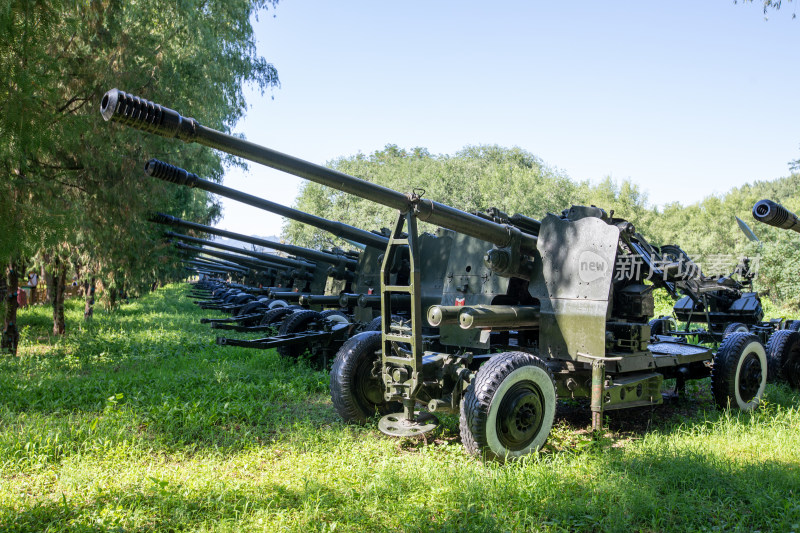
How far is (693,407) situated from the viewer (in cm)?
757

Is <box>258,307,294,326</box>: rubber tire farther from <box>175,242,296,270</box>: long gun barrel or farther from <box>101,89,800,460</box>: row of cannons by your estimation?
<box>175,242,296,270</box>: long gun barrel

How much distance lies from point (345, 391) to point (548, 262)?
2.51 m

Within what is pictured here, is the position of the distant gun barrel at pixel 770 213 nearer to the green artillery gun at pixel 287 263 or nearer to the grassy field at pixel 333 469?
the grassy field at pixel 333 469

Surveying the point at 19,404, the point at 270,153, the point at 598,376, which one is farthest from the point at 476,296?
the point at 19,404

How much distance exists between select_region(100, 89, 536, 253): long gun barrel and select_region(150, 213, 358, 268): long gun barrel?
6.33 meters

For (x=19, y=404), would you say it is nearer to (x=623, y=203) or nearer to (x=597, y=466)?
(x=597, y=466)

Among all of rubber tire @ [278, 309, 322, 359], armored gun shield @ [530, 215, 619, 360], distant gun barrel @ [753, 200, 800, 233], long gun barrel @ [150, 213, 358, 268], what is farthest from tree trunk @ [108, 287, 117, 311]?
distant gun barrel @ [753, 200, 800, 233]

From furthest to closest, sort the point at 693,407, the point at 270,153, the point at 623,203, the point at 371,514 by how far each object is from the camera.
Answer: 1. the point at 623,203
2. the point at 693,407
3. the point at 270,153
4. the point at 371,514

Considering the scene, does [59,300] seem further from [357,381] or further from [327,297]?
[357,381]

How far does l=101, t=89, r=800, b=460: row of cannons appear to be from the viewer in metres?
4.92

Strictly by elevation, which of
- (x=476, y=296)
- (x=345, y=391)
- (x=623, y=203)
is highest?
(x=623, y=203)

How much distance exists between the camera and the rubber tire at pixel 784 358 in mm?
7891

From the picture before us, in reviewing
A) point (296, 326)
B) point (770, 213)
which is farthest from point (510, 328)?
point (296, 326)

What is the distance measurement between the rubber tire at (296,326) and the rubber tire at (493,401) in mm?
4989
